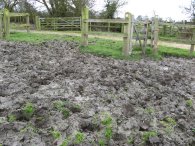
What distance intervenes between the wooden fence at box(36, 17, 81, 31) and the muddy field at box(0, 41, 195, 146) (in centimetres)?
1547

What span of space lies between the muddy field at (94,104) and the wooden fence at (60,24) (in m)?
15.5

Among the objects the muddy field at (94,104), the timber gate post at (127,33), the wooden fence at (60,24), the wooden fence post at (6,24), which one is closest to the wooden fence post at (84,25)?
the timber gate post at (127,33)

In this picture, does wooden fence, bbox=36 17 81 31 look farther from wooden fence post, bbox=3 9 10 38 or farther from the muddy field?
the muddy field

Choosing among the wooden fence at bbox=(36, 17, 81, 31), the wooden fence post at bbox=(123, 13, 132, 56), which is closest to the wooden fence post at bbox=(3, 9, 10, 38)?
the wooden fence post at bbox=(123, 13, 132, 56)

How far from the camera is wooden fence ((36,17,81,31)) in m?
23.5

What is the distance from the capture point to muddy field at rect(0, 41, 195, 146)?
13.1 feet

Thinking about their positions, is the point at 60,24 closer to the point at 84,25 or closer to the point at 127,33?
the point at 84,25

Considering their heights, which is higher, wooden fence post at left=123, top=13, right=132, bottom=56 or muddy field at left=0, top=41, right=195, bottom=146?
wooden fence post at left=123, top=13, right=132, bottom=56

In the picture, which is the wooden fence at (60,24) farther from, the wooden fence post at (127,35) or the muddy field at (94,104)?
the muddy field at (94,104)

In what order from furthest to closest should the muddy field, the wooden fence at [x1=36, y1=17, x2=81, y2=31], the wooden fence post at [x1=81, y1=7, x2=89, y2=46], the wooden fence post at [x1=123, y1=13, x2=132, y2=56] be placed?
the wooden fence at [x1=36, y1=17, x2=81, y2=31]
the wooden fence post at [x1=81, y1=7, x2=89, y2=46]
the wooden fence post at [x1=123, y1=13, x2=132, y2=56]
the muddy field

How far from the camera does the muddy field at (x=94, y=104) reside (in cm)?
399

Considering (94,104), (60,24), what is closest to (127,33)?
(94,104)

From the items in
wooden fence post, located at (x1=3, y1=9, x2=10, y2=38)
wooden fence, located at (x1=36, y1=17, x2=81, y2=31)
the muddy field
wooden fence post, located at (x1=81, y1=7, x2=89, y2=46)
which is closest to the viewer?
the muddy field

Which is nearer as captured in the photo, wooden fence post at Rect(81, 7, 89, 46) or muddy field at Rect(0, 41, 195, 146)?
muddy field at Rect(0, 41, 195, 146)
